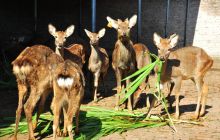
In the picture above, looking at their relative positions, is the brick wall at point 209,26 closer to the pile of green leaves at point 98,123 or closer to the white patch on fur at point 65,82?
the pile of green leaves at point 98,123

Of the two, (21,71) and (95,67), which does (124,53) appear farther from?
(21,71)

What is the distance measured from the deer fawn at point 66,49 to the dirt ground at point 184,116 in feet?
3.94

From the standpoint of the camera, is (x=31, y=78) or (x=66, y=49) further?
(x=66, y=49)

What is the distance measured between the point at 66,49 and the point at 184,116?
3445 mm

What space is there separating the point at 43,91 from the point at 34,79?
28 cm

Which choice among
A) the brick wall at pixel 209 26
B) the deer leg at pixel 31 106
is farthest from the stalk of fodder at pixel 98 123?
the brick wall at pixel 209 26

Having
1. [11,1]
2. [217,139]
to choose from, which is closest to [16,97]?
[217,139]

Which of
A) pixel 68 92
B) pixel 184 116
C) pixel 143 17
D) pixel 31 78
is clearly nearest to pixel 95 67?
pixel 184 116

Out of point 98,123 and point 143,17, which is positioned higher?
point 143,17

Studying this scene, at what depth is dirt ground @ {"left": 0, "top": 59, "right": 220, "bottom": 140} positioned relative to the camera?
317 inches

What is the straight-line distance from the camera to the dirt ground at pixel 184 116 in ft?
26.4

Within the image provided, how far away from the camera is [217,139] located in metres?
8.00

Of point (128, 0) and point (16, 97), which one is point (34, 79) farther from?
point (128, 0)

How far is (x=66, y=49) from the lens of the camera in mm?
10828
